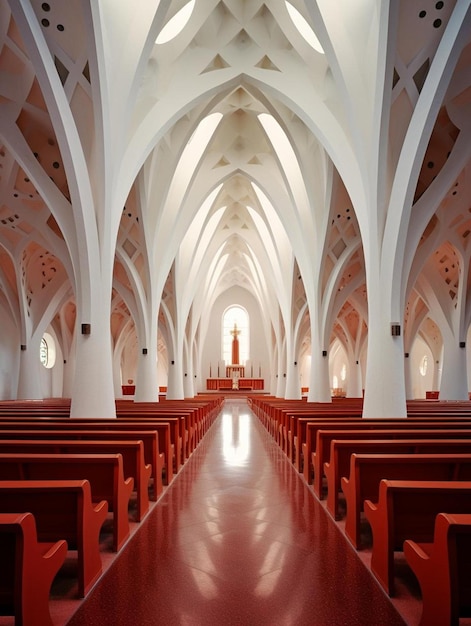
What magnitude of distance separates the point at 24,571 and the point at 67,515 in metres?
0.93

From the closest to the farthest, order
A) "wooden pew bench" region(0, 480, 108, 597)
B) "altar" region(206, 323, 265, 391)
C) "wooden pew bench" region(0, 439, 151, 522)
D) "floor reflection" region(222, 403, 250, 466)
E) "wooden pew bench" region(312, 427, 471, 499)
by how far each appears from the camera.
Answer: "wooden pew bench" region(0, 480, 108, 597) → "wooden pew bench" region(0, 439, 151, 522) → "wooden pew bench" region(312, 427, 471, 499) → "floor reflection" region(222, 403, 250, 466) → "altar" region(206, 323, 265, 391)

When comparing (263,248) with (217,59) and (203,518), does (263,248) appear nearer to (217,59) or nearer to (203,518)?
(217,59)

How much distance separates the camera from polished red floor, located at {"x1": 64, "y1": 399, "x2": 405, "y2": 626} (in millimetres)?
2754

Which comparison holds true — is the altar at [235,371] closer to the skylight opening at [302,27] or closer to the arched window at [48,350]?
the arched window at [48,350]

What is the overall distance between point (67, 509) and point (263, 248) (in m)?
28.9

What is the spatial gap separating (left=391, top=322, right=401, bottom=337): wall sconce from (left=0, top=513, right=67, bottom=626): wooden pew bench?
9064 millimetres

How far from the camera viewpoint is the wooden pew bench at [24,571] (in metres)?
2.10

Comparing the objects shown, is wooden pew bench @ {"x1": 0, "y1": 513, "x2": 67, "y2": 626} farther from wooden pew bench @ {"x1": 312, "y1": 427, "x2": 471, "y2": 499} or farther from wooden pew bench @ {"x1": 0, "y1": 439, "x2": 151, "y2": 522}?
wooden pew bench @ {"x1": 312, "y1": 427, "x2": 471, "y2": 499}

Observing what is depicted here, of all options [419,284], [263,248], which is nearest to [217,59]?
[419,284]

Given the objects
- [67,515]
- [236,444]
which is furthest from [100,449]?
[236,444]

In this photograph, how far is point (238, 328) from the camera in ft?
150

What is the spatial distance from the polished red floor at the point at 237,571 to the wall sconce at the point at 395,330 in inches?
218

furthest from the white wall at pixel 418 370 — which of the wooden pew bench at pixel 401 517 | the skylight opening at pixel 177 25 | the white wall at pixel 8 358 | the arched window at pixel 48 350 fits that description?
the wooden pew bench at pixel 401 517

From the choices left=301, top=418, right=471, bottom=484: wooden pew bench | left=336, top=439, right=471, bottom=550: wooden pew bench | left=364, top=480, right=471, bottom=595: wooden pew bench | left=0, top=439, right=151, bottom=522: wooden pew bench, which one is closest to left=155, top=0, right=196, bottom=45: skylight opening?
left=301, top=418, right=471, bottom=484: wooden pew bench
